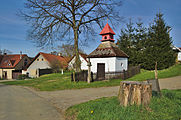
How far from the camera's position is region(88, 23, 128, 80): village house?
1727cm

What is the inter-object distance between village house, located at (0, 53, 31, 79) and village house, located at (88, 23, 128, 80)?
26.2 metres

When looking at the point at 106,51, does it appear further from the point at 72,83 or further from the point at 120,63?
the point at 72,83

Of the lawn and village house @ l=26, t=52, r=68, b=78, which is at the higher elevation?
village house @ l=26, t=52, r=68, b=78

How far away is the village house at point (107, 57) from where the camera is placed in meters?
17.3

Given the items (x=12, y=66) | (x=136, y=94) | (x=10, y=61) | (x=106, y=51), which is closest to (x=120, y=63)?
(x=106, y=51)

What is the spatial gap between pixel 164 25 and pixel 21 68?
37.5m

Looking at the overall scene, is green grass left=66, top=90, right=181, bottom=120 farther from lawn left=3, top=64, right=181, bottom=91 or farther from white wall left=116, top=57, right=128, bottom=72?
white wall left=116, top=57, right=128, bottom=72

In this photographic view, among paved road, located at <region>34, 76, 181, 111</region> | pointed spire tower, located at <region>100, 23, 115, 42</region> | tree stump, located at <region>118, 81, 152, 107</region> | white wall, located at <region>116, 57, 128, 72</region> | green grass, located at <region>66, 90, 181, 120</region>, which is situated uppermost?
pointed spire tower, located at <region>100, 23, 115, 42</region>

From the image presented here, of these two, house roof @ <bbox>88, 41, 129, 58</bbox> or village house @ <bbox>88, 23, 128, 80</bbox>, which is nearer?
village house @ <bbox>88, 23, 128, 80</bbox>

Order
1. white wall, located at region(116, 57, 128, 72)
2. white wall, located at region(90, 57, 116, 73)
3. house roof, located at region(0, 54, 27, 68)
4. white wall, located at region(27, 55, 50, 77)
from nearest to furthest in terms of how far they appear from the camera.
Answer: white wall, located at region(90, 57, 116, 73) < white wall, located at region(116, 57, 128, 72) < white wall, located at region(27, 55, 50, 77) < house roof, located at region(0, 54, 27, 68)

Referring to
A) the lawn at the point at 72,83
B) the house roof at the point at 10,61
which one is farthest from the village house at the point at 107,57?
the house roof at the point at 10,61

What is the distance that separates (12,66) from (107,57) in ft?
104

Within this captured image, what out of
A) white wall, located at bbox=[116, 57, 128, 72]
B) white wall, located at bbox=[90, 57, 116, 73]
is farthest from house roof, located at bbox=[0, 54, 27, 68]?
white wall, located at bbox=[116, 57, 128, 72]

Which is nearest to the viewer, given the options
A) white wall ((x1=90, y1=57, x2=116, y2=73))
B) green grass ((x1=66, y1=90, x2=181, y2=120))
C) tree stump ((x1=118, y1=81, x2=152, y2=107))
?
green grass ((x1=66, y1=90, x2=181, y2=120))
